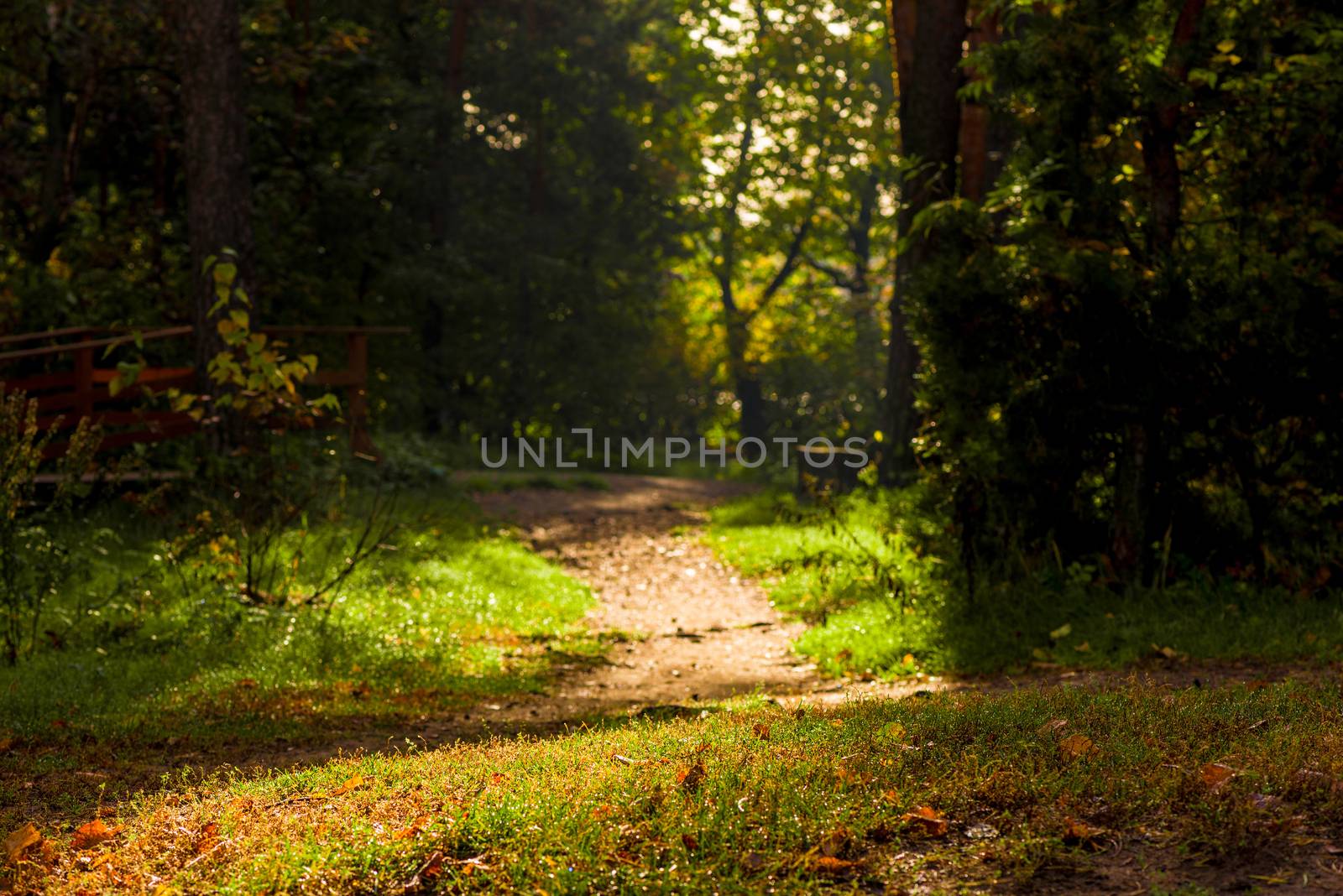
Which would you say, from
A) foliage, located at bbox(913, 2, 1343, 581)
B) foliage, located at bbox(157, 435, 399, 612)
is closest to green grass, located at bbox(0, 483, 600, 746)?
foliage, located at bbox(157, 435, 399, 612)

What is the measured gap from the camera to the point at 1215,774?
4.57 m

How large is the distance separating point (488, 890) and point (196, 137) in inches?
437

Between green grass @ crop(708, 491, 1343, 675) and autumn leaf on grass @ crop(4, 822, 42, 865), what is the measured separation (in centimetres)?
538

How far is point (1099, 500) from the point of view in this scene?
9461 millimetres

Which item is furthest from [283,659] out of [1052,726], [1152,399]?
[1152,399]

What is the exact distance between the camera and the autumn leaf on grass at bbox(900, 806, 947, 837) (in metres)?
4.29

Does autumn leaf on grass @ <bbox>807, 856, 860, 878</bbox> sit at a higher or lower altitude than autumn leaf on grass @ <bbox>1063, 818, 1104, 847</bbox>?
lower

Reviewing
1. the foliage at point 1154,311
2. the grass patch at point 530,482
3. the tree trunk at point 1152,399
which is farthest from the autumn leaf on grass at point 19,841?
the grass patch at point 530,482

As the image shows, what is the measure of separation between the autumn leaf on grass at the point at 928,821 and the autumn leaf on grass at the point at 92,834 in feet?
9.48

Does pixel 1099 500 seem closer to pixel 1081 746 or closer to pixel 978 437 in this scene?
pixel 978 437

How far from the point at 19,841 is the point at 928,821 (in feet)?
10.6

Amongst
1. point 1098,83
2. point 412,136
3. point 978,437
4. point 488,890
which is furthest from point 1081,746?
point 412,136

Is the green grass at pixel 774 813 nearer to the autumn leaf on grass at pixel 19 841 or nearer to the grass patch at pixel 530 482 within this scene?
the autumn leaf on grass at pixel 19 841

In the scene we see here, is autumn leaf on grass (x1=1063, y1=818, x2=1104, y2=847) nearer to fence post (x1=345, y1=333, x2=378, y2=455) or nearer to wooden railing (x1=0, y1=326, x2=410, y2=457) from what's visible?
wooden railing (x1=0, y1=326, x2=410, y2=457)
